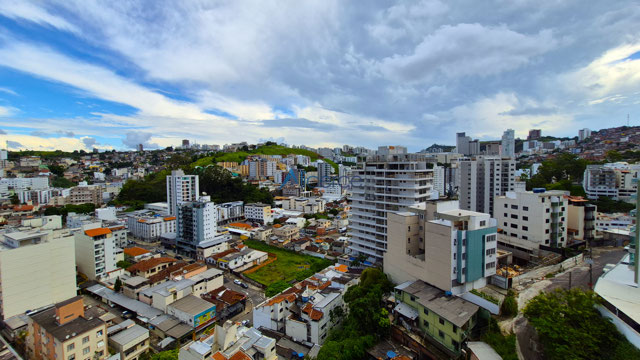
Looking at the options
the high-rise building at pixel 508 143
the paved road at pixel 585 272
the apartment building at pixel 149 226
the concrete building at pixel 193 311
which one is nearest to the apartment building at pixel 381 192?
the paved road at pixel 585 272

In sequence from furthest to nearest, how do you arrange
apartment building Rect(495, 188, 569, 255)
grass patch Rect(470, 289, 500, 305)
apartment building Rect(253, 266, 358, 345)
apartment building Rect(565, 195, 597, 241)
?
→ apartment building Rect(565, 195, 597, 241)
apartment building Rect(495, 188, 569, 255)
apartment building Rect(253, 266, 358, 345)
grass patch Rect(470, 289, 500, 305)

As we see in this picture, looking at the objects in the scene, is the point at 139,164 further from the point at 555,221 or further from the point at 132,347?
the point at 555,221

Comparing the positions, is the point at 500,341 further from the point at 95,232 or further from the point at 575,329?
the point at 95,232

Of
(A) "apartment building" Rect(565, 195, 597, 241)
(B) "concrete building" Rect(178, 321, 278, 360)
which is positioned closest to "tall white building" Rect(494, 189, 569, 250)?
(A) "apartment building" Rect(565, 195, 597, 241)

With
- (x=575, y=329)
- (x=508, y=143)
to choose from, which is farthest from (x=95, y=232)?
(x=508, y=143)

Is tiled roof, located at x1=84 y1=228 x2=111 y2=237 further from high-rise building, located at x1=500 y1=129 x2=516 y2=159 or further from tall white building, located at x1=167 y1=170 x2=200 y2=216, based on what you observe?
high-rise building, located at x1=500 y1=129 x2=516 y2=159

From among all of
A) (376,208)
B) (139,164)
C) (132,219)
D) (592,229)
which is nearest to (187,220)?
(132,219)
